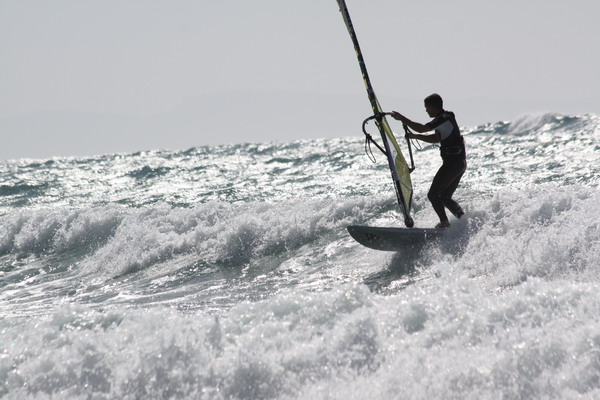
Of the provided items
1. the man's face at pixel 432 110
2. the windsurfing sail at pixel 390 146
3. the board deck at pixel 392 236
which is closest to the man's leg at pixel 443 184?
the board deck at pixel 392 236

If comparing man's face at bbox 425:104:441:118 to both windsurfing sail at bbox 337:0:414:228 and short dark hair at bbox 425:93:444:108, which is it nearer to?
short dark hair at bbox 425:93:444:108

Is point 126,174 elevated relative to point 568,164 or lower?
elevated

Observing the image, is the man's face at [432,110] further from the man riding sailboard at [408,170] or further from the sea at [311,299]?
the sea at [311,299]

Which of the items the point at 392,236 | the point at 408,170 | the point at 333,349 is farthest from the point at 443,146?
the point at 333,349

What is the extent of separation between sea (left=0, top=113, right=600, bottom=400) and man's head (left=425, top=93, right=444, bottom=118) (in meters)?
1.45

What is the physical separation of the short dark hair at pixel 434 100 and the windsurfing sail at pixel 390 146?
514 millimetres

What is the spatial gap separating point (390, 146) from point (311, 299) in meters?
2.83

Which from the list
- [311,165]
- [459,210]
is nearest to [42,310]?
[459,210]

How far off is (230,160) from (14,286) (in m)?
16.8

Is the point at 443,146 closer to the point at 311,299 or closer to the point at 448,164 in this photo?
the point at 448,164

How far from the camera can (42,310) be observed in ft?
25.3

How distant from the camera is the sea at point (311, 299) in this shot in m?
4.36

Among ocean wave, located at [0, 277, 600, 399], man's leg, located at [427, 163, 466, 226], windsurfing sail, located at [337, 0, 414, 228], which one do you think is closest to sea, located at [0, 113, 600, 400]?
ocean wave, located at [0, 277, 600, 399]

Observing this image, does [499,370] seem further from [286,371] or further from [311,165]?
[311,165]
